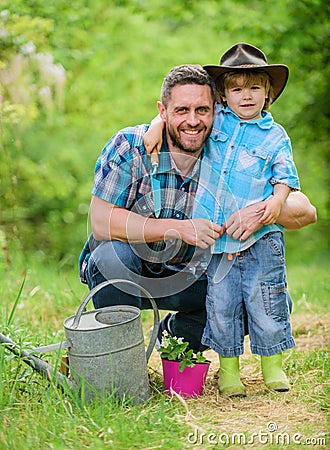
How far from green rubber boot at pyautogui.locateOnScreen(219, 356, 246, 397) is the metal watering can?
0.43 m

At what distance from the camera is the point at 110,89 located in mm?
8531

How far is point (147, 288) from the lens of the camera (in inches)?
123

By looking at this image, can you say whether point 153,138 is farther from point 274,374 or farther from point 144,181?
point 274,374

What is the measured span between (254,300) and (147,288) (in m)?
0.56

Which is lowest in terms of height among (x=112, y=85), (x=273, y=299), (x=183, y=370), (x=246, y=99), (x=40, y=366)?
(x=183, y=370)

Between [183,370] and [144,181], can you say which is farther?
[144,181]

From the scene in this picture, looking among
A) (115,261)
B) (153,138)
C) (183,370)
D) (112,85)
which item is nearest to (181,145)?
(153,138)

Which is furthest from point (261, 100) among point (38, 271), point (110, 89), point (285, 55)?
point (110, 89)

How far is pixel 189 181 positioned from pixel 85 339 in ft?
3.16

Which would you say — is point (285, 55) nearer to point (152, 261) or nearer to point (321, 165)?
point (321, 165)

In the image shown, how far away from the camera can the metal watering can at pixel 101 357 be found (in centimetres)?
248

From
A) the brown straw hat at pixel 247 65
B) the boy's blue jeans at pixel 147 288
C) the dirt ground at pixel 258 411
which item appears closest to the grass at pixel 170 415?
the dirt ground at pixel 258 411

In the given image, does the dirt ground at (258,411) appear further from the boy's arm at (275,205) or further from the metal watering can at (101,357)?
the boy's arm at (275,205)

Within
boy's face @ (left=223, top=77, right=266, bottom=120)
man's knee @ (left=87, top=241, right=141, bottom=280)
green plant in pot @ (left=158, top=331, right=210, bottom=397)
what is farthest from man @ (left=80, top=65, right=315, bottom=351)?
green plant in pot @ (left=158, top=331, right=210, bottom=397)
